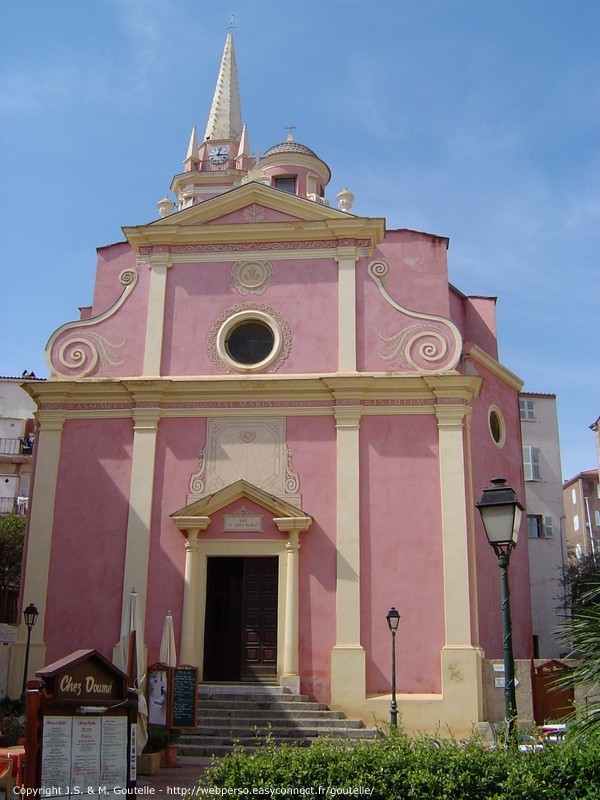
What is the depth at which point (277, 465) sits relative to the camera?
19438mm

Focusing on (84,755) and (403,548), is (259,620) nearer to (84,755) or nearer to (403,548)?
(403,548)

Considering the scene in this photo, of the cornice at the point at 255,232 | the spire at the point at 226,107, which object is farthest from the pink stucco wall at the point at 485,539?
the spire at the point at 226,107

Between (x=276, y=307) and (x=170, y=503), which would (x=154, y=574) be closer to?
(x=170, y=503)

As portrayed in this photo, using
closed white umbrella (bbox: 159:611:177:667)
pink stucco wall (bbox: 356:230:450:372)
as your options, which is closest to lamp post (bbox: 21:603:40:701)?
closed white umbrella (bbox: 159:611:177:667)

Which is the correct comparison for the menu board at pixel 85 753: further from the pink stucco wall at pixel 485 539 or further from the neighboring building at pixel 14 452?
the neighboring building at pixel 14 452

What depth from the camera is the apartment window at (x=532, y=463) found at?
112 feet

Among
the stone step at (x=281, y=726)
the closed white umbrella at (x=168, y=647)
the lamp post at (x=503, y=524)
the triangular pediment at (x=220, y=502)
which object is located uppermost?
the triangular pediment at (x=220, y=502)

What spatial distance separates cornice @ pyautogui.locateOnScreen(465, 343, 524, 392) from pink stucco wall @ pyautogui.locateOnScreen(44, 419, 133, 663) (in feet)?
27.2

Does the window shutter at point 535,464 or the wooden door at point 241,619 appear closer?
the wooden door at point 241,619

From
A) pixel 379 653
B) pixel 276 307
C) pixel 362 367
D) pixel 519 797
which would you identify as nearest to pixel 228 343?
pixel 276 307

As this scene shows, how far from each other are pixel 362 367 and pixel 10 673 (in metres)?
9.77

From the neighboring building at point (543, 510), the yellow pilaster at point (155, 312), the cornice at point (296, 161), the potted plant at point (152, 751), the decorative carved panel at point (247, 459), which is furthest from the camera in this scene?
the neighboring building at point (543, 510)

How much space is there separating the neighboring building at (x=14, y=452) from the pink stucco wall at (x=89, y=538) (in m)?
17.9

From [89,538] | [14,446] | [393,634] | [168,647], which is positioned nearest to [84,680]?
[168,647]
